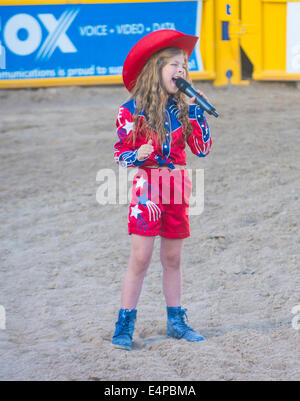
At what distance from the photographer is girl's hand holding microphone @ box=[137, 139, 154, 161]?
9.25ft

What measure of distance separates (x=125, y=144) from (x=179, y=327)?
94 centimetres

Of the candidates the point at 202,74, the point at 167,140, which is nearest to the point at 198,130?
the point at 167,140

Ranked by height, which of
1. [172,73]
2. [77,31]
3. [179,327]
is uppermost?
[77,31]

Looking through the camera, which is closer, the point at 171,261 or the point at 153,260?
the point at 171,261

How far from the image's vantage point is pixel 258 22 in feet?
27.7

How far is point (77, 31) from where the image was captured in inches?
331

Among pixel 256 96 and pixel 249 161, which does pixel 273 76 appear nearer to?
pixel 256 96

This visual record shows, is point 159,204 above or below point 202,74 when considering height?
below

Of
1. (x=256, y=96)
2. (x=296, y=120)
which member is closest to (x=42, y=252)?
(x=296, y=120)

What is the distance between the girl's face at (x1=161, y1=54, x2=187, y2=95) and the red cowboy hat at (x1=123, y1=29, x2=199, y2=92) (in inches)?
2.7

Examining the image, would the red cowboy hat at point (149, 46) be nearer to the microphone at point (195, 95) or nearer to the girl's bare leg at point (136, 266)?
the microphone at point (195, 95)

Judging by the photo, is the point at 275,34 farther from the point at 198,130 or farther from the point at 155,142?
the point at 155,142

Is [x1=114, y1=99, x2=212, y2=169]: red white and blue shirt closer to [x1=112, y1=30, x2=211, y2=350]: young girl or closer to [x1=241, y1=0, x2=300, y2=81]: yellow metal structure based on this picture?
[x1=112, y1=30, x2=211, y2=350]: young girl
